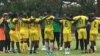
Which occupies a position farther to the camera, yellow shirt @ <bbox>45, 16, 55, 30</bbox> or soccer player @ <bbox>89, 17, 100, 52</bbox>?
yellow shirt @ <bbox>45, 16, 55, 30</bbox>

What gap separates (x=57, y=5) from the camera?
45750mm

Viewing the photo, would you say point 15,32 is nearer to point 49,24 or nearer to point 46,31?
point 46,31

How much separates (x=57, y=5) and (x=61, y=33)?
22314 millimetres

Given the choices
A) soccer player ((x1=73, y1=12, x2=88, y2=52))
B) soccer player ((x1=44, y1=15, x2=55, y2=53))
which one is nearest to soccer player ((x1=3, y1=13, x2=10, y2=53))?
soccer player ((x1=44, y1=15, x2=55, y2=53))

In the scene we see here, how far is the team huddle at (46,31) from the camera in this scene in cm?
2134

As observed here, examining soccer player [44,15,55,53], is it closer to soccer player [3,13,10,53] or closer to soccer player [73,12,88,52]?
soccer player [73,12,88,52]

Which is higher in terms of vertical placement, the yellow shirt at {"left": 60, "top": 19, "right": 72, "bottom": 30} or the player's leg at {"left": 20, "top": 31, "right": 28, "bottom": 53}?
the yellow shirt at {"left": 60, "top": 19, "right": 72, "bottom": 30}

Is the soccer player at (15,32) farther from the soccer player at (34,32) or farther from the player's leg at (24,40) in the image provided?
the soccer player at (34,32)

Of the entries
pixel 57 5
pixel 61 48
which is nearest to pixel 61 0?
pixel 57 5

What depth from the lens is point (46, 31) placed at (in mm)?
22062

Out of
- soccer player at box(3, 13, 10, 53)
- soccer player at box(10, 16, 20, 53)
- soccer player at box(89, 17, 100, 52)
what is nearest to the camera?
soccer player at box(89, 17, 100, 52)

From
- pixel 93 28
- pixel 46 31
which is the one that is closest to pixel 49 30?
pixel 46 31

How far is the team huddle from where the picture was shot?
70.0ft

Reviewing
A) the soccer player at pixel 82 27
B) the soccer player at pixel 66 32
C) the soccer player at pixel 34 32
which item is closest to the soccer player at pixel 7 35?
the soccer player at pixel 34 32
